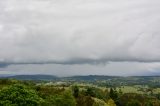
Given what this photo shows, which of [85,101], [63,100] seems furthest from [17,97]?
[85,101]

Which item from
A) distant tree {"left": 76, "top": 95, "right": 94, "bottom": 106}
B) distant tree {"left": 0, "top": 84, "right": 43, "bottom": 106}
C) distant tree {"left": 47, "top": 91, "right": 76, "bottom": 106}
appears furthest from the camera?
distant tree {"left": 76, "top": 95, "right": 94, "bottom": 106}

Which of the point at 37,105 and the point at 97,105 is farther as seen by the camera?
the point at 97,105

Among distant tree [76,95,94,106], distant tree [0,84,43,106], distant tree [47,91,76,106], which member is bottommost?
→ distant tree [76,95,94,106]

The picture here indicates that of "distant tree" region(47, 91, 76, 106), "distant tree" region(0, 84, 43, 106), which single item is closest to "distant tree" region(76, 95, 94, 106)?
"distant tree" region(47, 91, 76, 106)

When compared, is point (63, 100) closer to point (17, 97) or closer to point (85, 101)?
point (85, 101)

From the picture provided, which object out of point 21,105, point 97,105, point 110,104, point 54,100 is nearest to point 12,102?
point 21,105

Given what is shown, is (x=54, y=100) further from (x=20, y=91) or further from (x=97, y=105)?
(x=20, y=91)

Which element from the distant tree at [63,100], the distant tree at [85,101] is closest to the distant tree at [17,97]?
the distant tree at [63,100]

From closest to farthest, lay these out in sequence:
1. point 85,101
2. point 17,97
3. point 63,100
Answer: point 17,97 < point 63,100 < point 85,101

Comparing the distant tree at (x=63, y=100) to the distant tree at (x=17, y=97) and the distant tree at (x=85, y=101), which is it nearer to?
the distant tree at (x=85, y=101)

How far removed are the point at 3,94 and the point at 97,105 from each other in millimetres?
88900

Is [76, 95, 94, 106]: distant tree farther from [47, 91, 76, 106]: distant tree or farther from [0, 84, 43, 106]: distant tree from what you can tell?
[0, 84, 43, 106]: distant tree

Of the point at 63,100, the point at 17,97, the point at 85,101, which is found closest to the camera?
the point at 17,97

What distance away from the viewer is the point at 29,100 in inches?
3526
